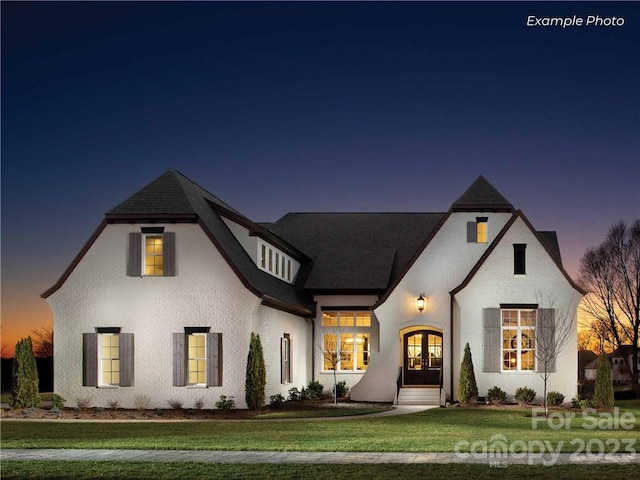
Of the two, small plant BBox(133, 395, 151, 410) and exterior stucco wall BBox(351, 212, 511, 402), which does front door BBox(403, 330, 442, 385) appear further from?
small plant BBox(133, 395, 151, 410)

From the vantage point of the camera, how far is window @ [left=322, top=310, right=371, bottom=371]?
3344 cm

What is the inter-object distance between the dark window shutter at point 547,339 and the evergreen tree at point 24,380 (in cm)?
1649

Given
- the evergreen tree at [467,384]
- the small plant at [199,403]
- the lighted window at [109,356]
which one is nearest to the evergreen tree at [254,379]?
the small plant at [199,403]

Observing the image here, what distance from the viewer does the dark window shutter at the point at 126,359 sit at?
86.8 ft

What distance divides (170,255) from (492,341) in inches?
445

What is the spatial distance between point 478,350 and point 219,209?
10.2 metres

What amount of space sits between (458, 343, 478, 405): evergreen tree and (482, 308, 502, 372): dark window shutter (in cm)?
91

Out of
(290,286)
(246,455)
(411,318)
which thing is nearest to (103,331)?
(290,286)

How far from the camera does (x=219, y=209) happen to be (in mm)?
28953

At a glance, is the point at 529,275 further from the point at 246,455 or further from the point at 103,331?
the point at 246,455

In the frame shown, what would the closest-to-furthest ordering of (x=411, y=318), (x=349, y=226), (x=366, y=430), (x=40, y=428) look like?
(x=366, y=430)
(x=40, y=428)
(x=411, y=318)
(x=349, y=226)

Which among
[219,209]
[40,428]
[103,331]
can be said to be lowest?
[40,428]

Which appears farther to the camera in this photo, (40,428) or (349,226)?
(349,226)

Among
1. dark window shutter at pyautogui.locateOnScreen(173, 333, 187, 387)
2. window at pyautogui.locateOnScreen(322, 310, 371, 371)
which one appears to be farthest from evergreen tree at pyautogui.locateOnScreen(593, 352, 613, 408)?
dark window shutter at pyautogui.locateOnScreen(173, 333, 187, 387)
